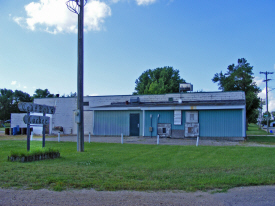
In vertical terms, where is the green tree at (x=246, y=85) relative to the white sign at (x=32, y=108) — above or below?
above

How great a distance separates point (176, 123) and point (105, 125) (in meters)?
7.03

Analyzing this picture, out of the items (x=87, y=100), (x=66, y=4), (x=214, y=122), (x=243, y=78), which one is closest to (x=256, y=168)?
(x=66, y=4)

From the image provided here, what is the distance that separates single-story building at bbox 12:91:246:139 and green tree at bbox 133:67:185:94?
103ft

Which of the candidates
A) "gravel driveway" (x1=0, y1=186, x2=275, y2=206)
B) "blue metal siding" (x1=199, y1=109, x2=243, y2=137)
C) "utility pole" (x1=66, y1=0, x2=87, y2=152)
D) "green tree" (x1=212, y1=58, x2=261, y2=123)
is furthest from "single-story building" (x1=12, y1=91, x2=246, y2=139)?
"green tree" (x1=212, y1=58, x2=261, y2=123)

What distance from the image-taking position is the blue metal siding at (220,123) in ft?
71.6

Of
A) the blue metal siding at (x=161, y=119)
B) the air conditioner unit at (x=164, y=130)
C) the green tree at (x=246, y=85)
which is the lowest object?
the air conditioner unit at (x=164, y=130)

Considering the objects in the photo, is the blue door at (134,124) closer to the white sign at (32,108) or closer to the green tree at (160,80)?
the white sign at (32,108)

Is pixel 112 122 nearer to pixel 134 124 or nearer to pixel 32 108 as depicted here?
pixel 134 124

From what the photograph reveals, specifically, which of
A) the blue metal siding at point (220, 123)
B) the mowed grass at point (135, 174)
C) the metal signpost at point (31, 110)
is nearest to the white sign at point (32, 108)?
the metal signpost at point (31, 110)

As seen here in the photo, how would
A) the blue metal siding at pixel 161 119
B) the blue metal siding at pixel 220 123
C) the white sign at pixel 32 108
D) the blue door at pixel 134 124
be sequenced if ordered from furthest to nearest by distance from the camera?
the blue door at pixel 134 124 < the blue metal siding at pixel 161 119 < the blue metal siding at pixel 220 123 < the white sign at pixel 32 108

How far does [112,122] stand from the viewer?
26.1 m

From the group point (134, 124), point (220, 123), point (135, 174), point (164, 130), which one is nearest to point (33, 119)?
point (135, 174)

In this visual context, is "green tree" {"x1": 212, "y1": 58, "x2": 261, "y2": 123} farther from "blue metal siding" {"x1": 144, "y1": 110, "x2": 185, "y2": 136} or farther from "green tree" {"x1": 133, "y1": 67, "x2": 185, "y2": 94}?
"blue metal siding" {"x1": 144, "y1": 110, "x2": 185, "y2": 136}

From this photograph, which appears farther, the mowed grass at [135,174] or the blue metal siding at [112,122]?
the blue metal siding at [112,122]
